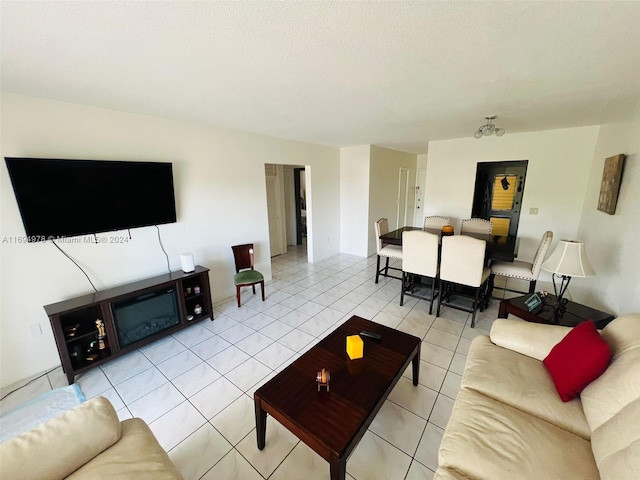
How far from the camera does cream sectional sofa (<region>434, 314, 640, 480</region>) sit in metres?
1.05

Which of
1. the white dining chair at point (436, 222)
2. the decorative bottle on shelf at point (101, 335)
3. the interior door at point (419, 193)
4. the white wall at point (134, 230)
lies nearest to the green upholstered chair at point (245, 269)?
the white wall at point (134, 230)

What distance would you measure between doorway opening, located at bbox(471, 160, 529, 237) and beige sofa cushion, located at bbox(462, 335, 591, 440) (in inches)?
127

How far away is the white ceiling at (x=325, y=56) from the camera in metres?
1.10

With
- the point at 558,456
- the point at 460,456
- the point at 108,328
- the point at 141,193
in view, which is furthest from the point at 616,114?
the point at 108,328

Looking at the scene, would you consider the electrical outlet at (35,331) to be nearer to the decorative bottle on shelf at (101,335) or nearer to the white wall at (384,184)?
the decorative bottle on shelf at (101,335)

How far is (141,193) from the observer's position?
102 inches

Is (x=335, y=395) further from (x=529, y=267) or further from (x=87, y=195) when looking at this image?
(x=529, y=267)

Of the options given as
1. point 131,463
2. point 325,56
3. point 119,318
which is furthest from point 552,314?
point 119,318

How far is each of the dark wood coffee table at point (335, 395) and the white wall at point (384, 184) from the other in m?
3.72

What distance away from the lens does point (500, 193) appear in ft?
14.1

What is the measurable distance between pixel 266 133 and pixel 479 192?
3721 mm

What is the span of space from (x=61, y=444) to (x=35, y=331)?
5.79ft

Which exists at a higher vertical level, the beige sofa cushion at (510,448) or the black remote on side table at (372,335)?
the black remote on side table at (372,335)

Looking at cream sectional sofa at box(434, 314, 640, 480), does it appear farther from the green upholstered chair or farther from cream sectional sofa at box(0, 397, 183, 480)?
the green upholstered chair
